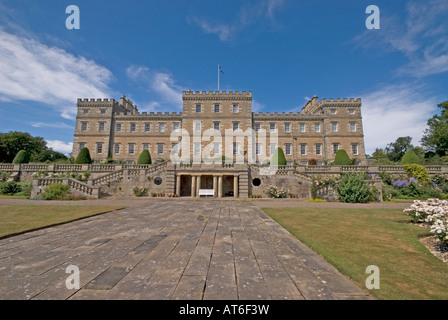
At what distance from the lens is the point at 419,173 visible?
22.6m

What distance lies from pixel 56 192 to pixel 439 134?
2142 inches

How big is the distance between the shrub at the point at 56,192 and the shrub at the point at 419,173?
3571 centimetres

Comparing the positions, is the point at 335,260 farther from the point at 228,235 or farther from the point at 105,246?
the point at 105,246

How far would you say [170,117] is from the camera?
38281mm

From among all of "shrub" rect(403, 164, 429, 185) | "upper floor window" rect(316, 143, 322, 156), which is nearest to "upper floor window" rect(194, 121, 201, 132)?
"upper floor window" rect(316, 143, 322, 156)

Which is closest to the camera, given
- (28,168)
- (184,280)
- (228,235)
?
(184,280)

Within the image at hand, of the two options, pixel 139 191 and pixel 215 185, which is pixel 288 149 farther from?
pixel 139 191

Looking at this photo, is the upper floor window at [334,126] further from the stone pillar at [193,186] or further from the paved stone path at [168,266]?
the paved stone path at [168,266]

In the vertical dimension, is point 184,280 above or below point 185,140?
below

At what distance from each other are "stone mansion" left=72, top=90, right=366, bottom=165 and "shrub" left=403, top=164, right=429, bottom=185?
11997 mm

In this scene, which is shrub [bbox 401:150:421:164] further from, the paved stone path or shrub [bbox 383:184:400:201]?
the paved stone path

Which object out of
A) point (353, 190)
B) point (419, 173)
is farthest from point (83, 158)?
point (419, 173)
